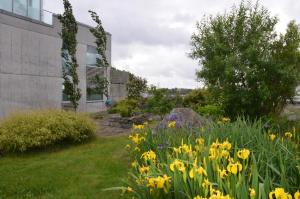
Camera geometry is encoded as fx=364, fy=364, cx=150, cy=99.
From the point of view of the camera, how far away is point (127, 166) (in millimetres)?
7266

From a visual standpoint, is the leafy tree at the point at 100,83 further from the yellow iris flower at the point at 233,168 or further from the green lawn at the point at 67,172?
the yellow iris flower at the point at 233,168

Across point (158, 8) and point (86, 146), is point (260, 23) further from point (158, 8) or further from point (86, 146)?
point (86, 146)

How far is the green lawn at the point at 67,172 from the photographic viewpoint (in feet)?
19.9

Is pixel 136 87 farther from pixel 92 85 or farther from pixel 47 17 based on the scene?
pixel 47 17

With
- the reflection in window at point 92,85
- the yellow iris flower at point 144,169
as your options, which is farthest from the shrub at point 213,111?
the reflection in window at point 92,85

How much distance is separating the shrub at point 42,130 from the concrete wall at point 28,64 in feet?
17.6

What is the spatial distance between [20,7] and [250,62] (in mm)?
10697

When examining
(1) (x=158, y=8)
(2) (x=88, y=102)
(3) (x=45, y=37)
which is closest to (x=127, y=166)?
(1) (x=158, y=8)

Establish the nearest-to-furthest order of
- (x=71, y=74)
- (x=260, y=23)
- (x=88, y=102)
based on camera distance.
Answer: (x=260, y=23), (x=71, y=74), (x=88, y=102)

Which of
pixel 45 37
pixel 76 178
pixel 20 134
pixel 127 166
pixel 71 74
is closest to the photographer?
pixel 76 178

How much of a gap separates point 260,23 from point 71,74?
11.1m

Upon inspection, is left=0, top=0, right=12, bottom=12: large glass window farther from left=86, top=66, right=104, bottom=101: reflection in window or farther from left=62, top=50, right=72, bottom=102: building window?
left=86, top=66, right=104, bottom=101: reflection in window

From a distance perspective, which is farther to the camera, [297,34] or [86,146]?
[297,34]

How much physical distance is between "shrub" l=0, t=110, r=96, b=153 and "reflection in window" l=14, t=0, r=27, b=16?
7314 millimetres
